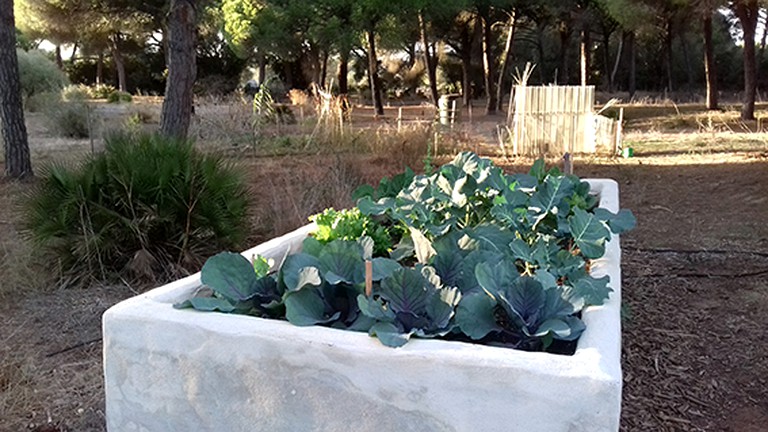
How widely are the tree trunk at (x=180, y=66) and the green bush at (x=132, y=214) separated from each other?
3.28 metres

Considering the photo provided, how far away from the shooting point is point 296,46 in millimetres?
26594

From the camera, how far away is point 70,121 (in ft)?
52.2

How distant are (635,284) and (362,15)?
19.0 meters

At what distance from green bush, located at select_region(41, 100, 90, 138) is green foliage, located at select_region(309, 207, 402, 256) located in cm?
1394

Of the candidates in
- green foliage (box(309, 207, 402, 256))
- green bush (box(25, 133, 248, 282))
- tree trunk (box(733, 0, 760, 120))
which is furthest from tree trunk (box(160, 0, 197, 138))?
tree trunk (box(733, 0, 760, 120))

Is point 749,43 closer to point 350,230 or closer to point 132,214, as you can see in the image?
point 132,214

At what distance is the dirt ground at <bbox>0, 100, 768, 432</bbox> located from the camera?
291 centimetres

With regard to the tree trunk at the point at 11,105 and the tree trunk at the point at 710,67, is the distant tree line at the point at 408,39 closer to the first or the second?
the tree trunk at the point at 710,67

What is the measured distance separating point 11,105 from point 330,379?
9060 mm

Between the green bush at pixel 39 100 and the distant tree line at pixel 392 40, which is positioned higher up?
the distant tree line at pixel 392 40

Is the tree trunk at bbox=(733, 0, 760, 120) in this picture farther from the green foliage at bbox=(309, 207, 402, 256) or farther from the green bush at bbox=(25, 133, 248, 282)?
the green foliage at bbox=(309, 207, 402, 256)

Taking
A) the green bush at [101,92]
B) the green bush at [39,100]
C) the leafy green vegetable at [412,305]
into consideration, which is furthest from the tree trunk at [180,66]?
the green bush at [101,92]

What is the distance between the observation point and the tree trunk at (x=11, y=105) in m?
9.04

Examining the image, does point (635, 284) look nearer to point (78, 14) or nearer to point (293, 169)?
point (293, 169)
